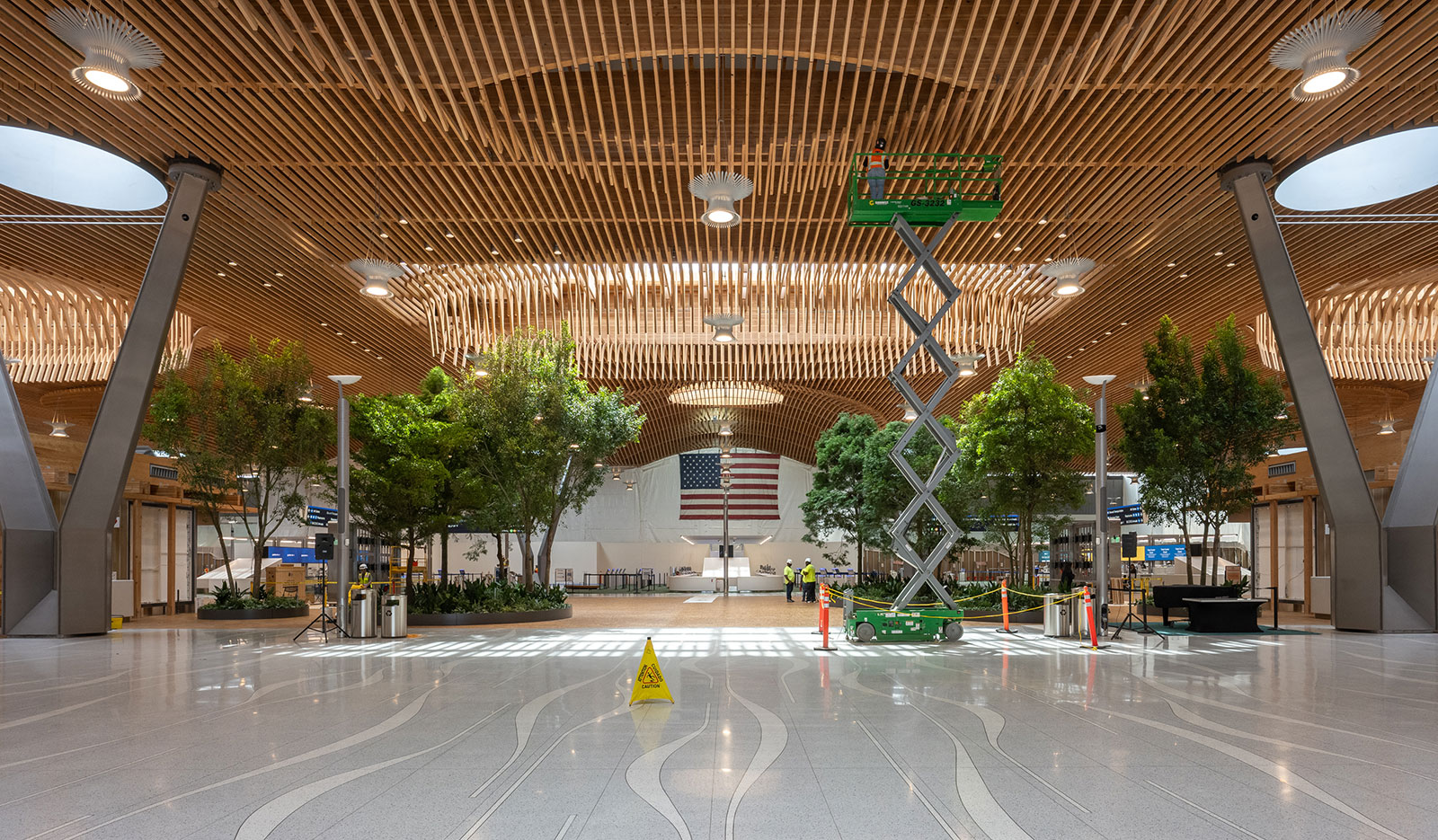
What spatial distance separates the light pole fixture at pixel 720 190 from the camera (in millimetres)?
12359

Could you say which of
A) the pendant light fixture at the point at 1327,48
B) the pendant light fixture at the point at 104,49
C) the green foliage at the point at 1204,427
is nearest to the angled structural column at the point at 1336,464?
the green foliage at the point at 1204,427

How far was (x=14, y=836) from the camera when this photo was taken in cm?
445

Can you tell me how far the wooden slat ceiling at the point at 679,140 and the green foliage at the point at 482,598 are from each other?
5.67 meters

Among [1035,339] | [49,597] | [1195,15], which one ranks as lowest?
[49,597]

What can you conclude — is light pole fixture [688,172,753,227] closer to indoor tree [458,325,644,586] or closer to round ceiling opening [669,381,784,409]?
indoor tree [458,325,644,586]

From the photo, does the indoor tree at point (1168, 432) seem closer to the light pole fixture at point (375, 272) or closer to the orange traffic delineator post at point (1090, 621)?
the orange traffic delineator post at point (1090, 621)

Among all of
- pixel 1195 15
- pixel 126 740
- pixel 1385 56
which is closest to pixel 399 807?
pixel 126 740

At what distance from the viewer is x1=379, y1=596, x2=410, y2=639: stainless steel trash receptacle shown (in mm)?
16078

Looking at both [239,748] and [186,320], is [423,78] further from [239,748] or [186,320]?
[186,320]

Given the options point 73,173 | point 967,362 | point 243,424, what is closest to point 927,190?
point 967,362

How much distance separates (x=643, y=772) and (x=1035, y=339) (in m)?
21.3

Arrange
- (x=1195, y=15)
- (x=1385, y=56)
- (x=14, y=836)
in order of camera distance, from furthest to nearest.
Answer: (x=1385, y=56)
(x=1195, y=15)
(x=14, y=836)

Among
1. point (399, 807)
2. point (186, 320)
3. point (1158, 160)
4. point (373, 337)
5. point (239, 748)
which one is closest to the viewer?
point (399, 807)

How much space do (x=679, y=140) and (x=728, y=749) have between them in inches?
372
